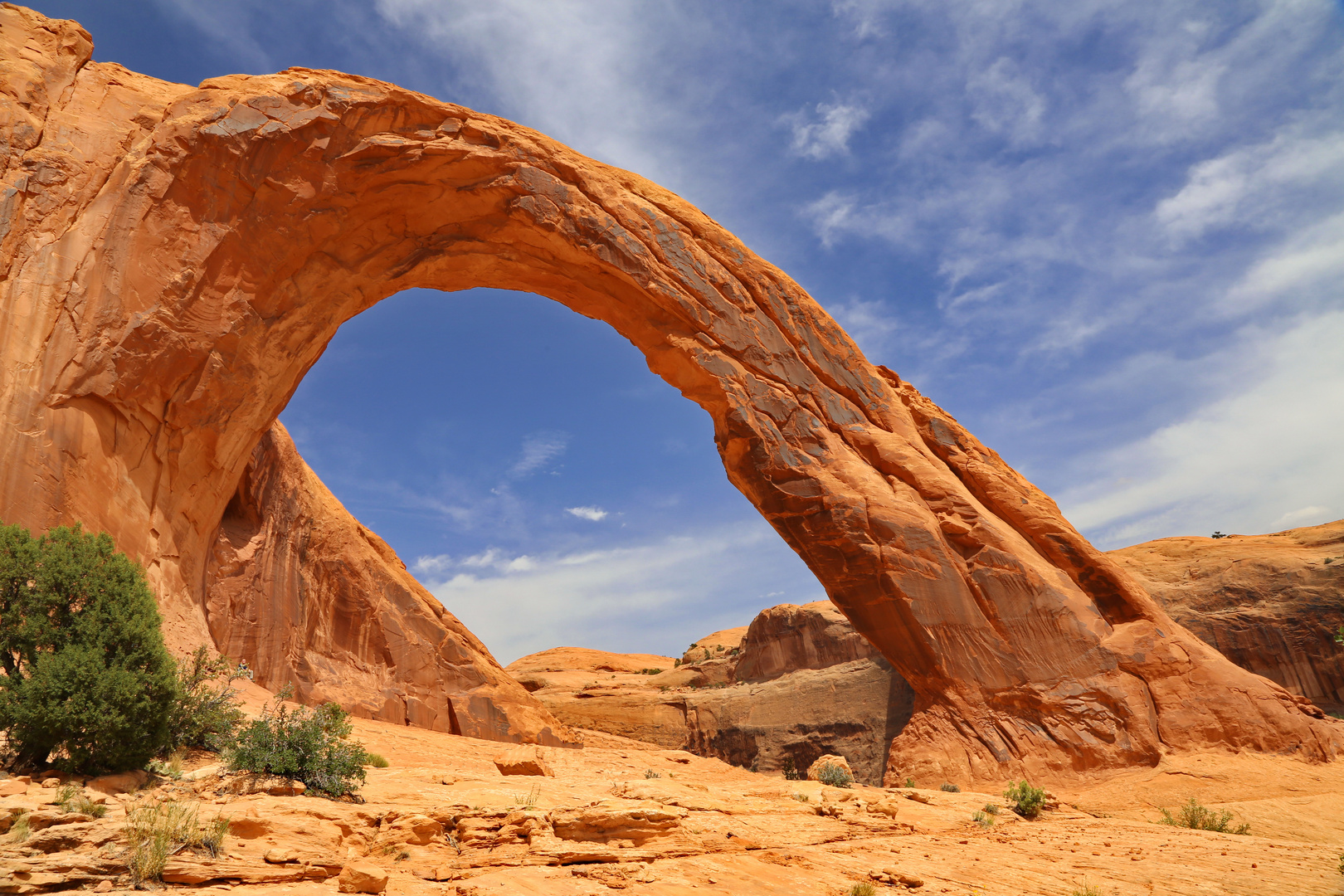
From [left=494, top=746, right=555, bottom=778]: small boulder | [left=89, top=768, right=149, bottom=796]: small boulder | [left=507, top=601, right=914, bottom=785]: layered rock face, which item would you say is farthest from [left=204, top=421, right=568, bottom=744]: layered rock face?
[left=89, top=768, right=149, bottom=796]: small boulder

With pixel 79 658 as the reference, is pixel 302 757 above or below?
below

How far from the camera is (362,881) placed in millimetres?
5203

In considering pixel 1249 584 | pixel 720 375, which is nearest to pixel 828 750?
pixel 720 375

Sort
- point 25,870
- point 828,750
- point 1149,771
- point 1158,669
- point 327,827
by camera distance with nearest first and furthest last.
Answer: point 25,870 → point 327,827 → point 1149,771 → point 1158,669 → point 828,750

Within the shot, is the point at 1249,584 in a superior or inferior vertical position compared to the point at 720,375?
inferior

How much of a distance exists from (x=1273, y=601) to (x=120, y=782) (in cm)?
2994

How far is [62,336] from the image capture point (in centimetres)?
1186

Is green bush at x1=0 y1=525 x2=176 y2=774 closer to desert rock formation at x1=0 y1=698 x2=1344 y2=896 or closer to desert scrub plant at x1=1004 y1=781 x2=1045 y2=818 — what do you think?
desert rock formation at x1=0 y1=698 x2=1344 y2=896

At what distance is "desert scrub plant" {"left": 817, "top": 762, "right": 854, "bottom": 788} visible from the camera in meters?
12.4

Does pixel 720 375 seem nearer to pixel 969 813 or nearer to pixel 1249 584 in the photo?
pixel 969 813

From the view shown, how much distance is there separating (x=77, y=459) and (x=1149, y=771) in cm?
1900

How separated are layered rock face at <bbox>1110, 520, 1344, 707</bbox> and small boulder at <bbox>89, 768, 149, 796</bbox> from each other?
81.0 feet

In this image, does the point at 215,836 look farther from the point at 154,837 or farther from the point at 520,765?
the point at 520,765

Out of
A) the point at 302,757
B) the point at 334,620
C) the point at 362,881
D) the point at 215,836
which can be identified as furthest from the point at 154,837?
the point at 334,620
